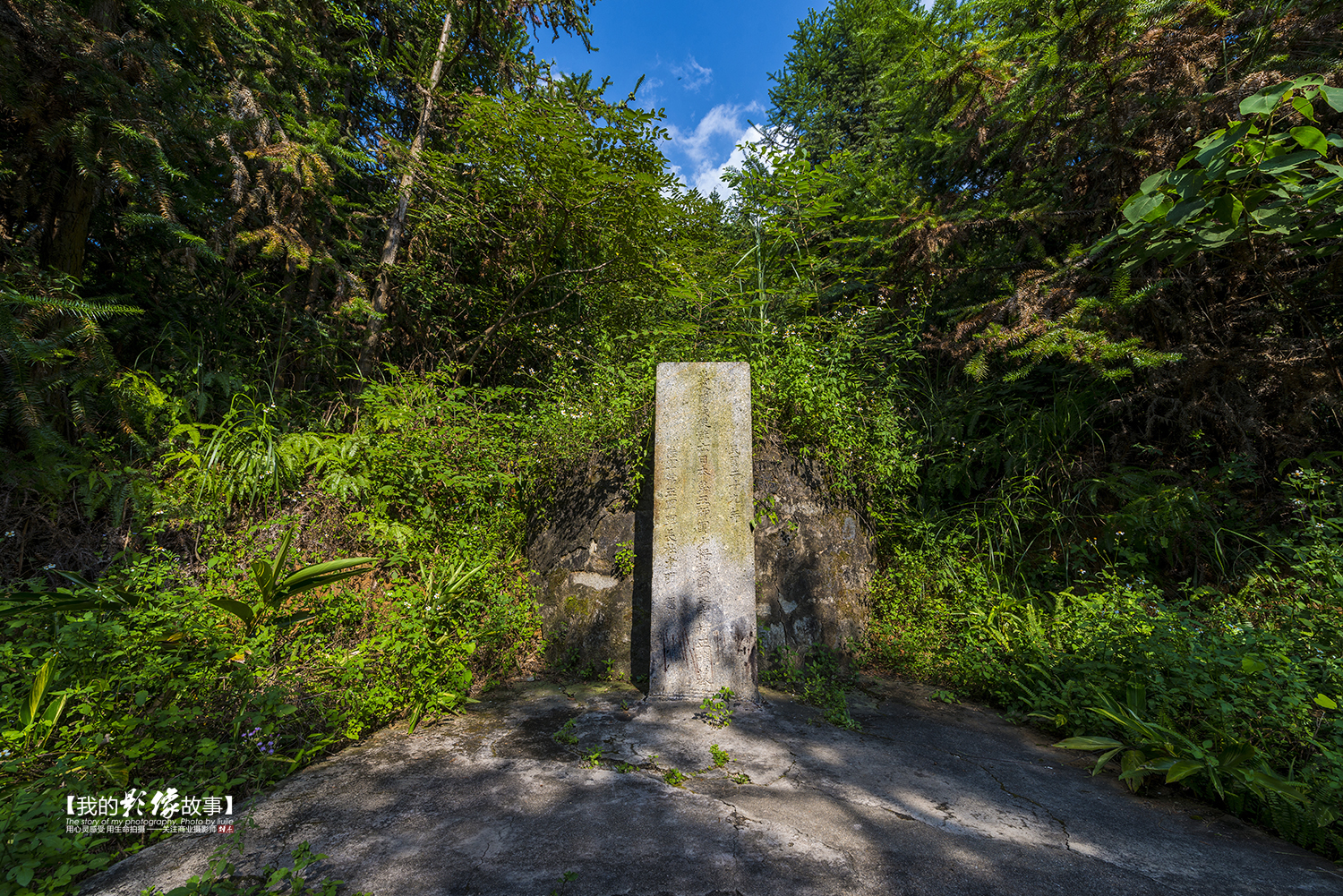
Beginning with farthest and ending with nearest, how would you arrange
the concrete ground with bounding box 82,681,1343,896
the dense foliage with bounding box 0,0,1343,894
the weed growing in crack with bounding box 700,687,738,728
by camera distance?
the weed growing in crack with bounding box 700,687,738,728 < the dense foliage with bounding box 0,0,1343,894 < the concrete ground with bounding box 82,681,1343,896

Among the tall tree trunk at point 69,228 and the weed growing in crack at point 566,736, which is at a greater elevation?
the tall tree trunk at point 69,228

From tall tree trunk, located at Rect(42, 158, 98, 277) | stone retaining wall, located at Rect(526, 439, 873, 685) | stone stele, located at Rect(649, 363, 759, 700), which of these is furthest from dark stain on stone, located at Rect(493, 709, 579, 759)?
tall tree trunk, located at Rect(42, 158, 98, 277)

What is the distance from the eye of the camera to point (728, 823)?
1.70 metres

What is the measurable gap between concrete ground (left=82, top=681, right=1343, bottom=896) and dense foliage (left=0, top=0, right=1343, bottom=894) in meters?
0.25

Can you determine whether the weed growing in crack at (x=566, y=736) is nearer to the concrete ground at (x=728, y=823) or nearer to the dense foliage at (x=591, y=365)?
the concrete ground at (x=728, y=823)

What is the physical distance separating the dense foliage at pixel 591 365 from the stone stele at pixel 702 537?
0.61 m

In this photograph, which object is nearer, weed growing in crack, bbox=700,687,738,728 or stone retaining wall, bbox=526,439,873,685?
weed growing in crack, bbox=700,687,738,728

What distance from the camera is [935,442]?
4.45 metres

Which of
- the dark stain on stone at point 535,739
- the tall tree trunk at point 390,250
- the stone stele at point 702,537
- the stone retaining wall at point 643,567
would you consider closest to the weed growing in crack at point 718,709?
the stone stele at point 702,537

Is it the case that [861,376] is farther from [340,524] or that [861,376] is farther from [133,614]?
[133,614]

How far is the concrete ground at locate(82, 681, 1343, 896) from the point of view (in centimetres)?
142

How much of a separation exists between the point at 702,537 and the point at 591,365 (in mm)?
2673

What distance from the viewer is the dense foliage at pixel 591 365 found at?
218 centimetres

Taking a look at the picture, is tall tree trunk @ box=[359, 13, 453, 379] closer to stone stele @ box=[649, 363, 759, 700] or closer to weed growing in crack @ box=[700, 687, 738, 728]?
stone stele @ box=[649, 363, 759, 700]
